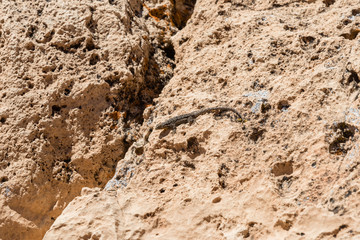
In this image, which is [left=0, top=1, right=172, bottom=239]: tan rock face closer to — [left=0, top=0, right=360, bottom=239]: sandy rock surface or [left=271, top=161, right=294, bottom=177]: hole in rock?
[left=0, top=0, right=360, bottom=239]: sandy rock surface

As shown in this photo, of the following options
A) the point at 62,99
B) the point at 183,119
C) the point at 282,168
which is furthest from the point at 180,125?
the point at 62,99

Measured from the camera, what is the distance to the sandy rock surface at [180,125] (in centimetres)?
246

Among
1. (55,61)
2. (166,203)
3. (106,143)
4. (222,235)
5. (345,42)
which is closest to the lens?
(222,235)

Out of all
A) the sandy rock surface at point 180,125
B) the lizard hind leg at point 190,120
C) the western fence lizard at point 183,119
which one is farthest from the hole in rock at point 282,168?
the lizard hind leg at point 190,120

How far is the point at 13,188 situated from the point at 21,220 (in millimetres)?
288

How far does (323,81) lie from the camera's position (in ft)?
9.41

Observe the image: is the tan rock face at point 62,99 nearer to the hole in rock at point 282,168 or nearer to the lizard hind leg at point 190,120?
the lizard hind leg at point 190,120

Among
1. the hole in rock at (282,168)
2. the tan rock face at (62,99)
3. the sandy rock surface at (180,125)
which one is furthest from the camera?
the tan rock face at (62,99)

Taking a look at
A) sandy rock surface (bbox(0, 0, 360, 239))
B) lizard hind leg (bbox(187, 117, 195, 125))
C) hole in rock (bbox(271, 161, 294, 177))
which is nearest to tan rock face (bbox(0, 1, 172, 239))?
sandy rock surface (bbox(0, 0, 360, 239))

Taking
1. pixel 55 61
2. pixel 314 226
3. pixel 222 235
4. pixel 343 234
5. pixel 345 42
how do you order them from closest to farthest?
pixel 343 234
pixel 314 226
pixel 222 235
pixel 345 42
pixel 55 61

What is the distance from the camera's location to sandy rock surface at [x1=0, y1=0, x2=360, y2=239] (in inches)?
96.8

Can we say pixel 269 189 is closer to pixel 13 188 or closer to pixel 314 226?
pixel 314 226

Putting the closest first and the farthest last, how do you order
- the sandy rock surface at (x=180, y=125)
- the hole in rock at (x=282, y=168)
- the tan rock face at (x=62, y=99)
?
1. the sandy rock surface at (x=180, y=125)
2. the hole in rock at (x=282, y=168)
3. the tan rock face at (x=62, y=99)

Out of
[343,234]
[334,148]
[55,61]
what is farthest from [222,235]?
[55,61]
